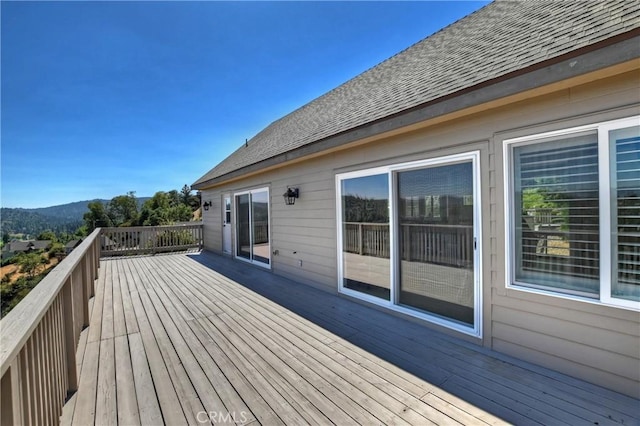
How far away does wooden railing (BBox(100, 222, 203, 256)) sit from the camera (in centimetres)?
933

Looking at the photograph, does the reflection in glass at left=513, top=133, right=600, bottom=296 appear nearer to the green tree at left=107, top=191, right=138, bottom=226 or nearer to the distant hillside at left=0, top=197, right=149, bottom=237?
the distant hillside at left=0, top=197, right=149, bottom=237

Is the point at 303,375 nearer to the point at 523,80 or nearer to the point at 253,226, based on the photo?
the point at 523,80

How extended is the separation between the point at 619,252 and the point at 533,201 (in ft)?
2.19

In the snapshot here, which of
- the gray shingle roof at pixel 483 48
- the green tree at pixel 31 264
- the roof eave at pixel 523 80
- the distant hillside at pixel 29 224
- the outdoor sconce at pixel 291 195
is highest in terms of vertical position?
the gray shingle roof at pixel 483 48

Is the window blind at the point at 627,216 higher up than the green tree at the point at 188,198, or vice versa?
the green tree at the point at 188,198

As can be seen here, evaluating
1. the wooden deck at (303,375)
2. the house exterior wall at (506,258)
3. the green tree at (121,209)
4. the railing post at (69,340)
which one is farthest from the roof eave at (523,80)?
the green tree at (121,209)

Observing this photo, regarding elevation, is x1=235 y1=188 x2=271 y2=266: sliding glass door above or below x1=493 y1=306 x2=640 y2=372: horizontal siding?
above

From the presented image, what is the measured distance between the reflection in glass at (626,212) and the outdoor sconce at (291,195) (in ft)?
14.2

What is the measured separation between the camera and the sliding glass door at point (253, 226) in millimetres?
6844

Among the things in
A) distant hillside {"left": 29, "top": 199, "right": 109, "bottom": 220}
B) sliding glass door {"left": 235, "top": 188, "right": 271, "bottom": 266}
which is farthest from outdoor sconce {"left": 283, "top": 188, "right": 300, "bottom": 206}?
distant hillside {"left": 29, "top": 199, "right": 109, "bottom": 220}

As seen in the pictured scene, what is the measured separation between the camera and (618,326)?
2047 millimetres

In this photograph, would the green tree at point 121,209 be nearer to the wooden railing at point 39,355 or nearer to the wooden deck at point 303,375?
the wooden deck at point 303,375

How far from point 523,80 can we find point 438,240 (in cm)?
173

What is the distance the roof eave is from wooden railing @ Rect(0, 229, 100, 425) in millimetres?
3248
